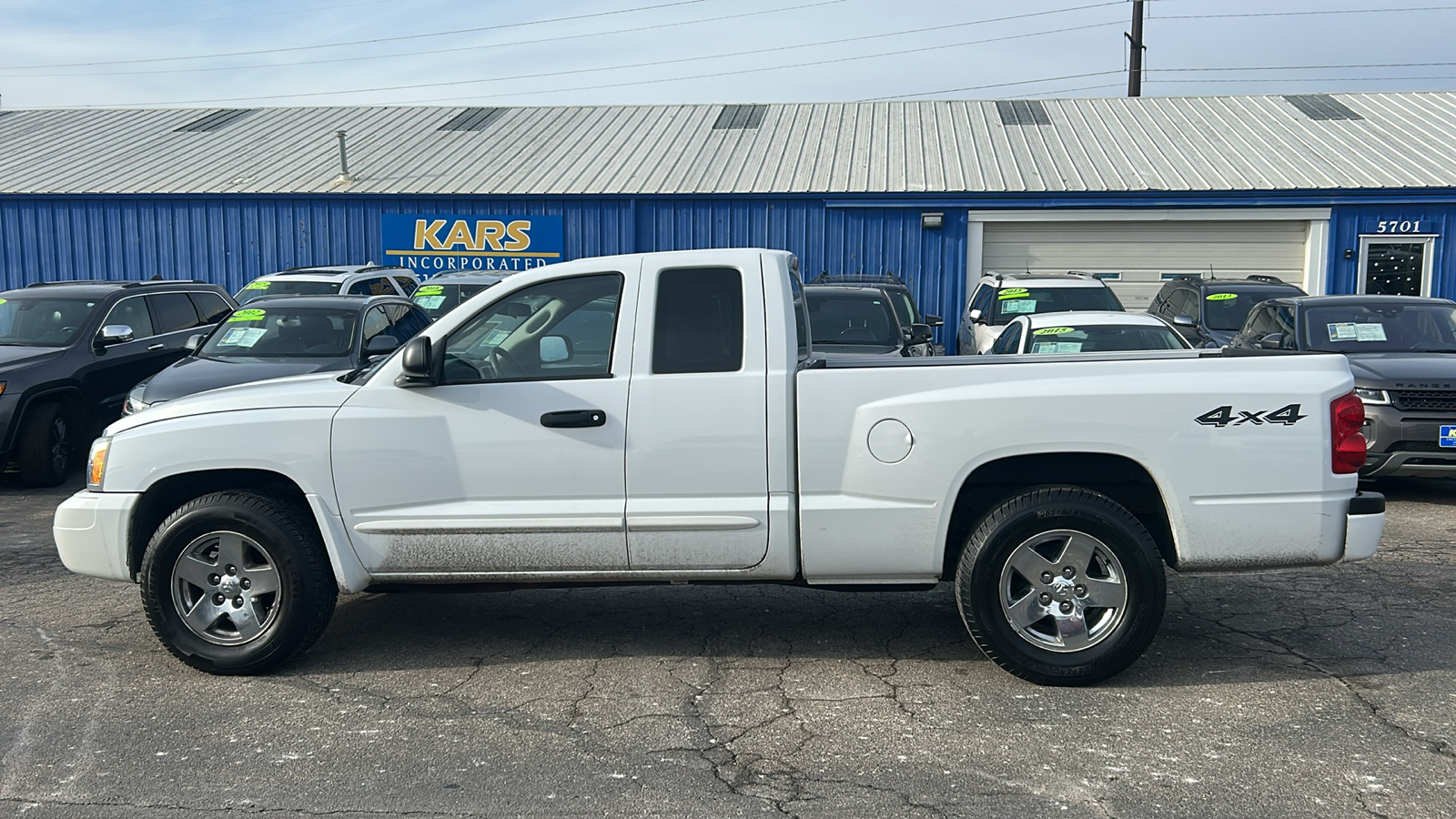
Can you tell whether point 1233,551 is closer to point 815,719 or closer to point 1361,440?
point 1361,440

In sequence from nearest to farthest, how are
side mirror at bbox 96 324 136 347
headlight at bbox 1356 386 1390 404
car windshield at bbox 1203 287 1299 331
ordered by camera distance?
1. headlight at bbox 1356 386 1390 404
2. side mirror at bbox 96 324 136 347
3. car windshield at bbox 1203 287 1299 331

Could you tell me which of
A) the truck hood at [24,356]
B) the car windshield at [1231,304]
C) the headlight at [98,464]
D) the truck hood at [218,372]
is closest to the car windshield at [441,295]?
the truck hood at [218,372]

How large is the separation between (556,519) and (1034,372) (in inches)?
80.3

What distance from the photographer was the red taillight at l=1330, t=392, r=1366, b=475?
192 inches

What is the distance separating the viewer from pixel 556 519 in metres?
5.11

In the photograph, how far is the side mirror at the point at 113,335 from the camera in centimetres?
1081

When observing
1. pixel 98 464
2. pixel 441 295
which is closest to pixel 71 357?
pixel 441 295

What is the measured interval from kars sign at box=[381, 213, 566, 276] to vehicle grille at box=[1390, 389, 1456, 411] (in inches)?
635

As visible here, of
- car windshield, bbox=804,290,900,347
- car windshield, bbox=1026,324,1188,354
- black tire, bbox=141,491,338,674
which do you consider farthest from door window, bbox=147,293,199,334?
car windshield, bbox=1026,324,1188,354

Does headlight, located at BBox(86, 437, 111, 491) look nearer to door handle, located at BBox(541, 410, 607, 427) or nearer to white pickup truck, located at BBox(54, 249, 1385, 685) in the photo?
white pickup truck, located at BBox(54, 249, 1385, 685)

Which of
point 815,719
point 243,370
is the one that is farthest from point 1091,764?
point 243,370

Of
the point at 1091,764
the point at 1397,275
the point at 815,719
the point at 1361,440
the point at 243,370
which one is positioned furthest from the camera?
the point at 1397,275

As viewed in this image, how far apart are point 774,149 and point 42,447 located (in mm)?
16869

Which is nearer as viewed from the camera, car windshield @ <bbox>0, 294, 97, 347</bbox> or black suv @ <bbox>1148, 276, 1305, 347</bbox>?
car windshield @ <bbox>0, 294, 97, 347</bbox>
